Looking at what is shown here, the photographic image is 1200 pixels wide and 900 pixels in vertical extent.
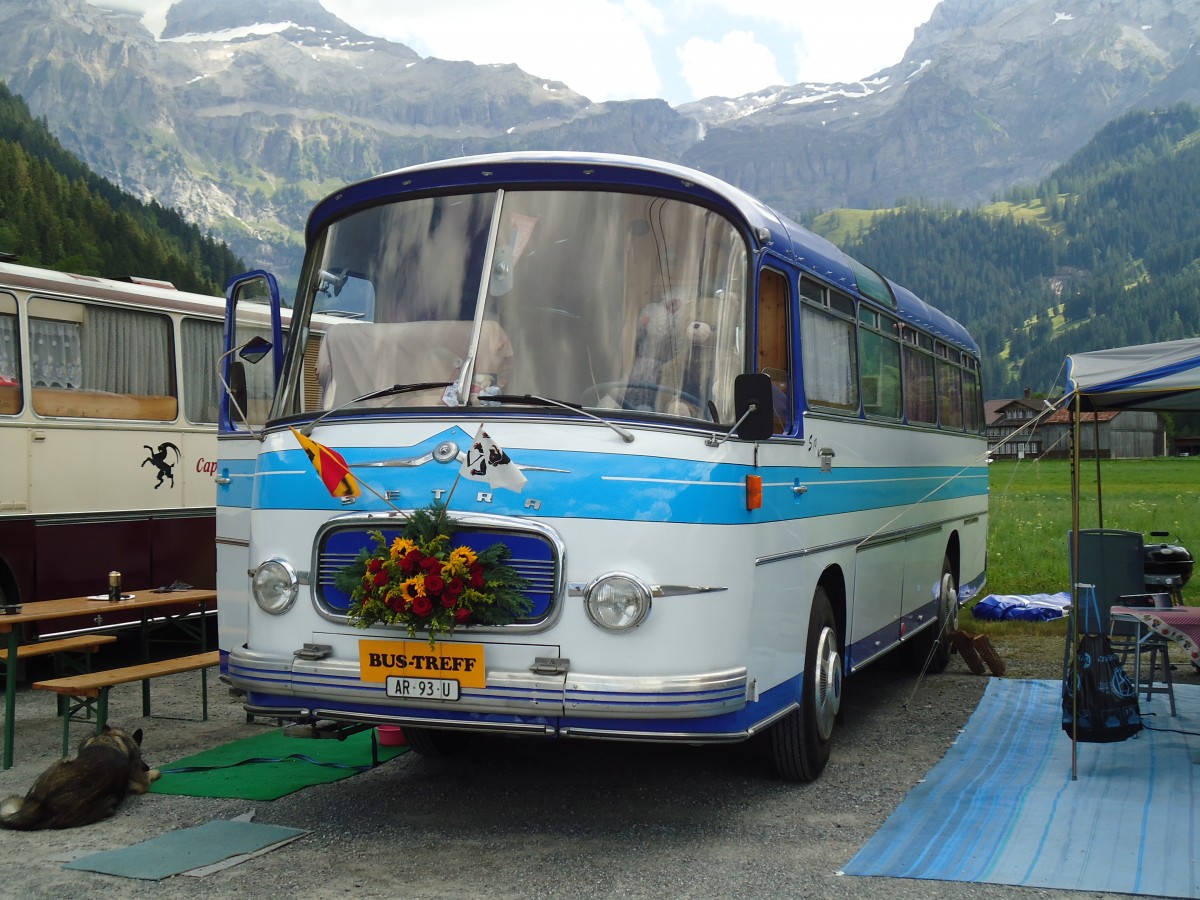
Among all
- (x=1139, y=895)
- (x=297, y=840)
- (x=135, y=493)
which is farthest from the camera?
(x=135, y=493)

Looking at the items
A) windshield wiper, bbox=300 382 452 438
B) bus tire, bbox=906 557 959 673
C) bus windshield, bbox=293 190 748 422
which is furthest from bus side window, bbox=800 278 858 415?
bus tire, bbox=906 557 959 673

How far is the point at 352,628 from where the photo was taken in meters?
6.14

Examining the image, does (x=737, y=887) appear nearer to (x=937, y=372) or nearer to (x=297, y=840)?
(x=297, y=840)

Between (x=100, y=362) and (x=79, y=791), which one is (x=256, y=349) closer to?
(x=79, y=791)

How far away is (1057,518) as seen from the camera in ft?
118

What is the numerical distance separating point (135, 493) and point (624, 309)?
23.3ft

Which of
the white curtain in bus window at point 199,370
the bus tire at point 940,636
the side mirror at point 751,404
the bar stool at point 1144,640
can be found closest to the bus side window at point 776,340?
the side mirror at point 751,404

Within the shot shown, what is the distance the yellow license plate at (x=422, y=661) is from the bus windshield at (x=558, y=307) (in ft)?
3.68

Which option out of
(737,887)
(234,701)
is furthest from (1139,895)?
(234,701)

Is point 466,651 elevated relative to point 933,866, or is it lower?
elevated

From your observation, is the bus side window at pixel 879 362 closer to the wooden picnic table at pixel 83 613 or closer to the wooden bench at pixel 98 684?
the wooden bench at pixel 98 684

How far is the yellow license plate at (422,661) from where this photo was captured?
587 cm

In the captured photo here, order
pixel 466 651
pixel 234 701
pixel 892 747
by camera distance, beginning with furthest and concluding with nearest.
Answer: pixel 234 701 → pixel 892 747 → pixel 466 651

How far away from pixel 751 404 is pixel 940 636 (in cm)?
663
